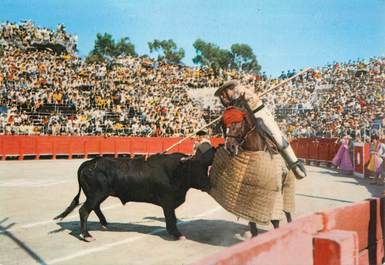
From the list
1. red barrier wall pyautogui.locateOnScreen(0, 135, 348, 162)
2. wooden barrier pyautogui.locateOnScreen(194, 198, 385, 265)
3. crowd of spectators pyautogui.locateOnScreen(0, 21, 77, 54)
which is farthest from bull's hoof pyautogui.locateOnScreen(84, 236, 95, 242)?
crowd of spectators pyautogui.locateOnScreen(0, 21, 77, 54)

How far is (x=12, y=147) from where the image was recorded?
20.5 meters

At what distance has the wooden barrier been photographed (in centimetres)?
233

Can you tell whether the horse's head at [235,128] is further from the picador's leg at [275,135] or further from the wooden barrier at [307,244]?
the wooden barrier at [307,244]

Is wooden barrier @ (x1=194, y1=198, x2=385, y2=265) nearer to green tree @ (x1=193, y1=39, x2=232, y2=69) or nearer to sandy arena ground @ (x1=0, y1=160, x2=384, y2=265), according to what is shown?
sandy arena ground @ (x1=0, y1=160, x2=384, y2=265)

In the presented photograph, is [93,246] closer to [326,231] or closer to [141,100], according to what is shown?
[326,231]

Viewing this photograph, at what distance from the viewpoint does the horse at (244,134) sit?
197 inches

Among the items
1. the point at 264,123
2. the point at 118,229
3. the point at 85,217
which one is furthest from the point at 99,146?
the point at 264,123

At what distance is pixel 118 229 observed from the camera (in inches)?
248

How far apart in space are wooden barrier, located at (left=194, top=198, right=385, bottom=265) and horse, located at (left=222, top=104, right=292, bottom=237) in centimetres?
119

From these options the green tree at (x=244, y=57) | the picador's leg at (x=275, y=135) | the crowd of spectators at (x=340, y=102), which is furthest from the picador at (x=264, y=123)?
the green tree at (x=244, y=57)

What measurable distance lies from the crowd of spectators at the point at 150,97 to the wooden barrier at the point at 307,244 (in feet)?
52.5

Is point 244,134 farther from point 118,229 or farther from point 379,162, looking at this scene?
point 379,162

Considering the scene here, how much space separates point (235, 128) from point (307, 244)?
7.17ft

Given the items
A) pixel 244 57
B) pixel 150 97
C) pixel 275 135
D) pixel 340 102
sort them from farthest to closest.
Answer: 1. pixel 244 57
2. pixel 340 102
3. pixel 150 97
4. pixel 275 135
